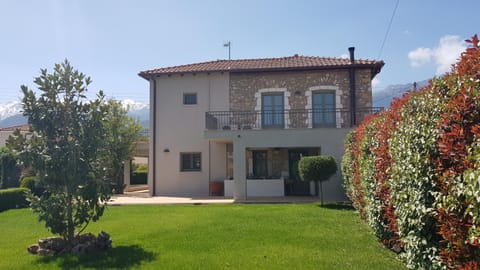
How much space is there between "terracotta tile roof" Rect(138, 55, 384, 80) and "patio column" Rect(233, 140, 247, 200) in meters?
4.20

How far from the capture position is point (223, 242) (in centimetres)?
712

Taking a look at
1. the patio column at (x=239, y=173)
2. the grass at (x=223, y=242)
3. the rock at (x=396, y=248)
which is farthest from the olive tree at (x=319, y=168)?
the rock at (x=396, y=248)

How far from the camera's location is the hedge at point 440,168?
114 inches

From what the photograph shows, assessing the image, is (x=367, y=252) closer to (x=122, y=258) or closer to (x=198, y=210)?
(x=122, y=258)

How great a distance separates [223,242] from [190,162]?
1153 centimetres

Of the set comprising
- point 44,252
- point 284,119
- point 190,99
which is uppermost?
point 190,99

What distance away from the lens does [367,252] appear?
627 cm

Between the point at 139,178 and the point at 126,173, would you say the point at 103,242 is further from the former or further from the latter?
the point at 139,178

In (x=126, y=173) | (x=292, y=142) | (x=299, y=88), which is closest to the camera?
(x=292, y=142)

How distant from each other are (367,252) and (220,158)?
12316mm

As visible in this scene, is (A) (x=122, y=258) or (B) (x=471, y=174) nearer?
(B) (x=471, y=174)

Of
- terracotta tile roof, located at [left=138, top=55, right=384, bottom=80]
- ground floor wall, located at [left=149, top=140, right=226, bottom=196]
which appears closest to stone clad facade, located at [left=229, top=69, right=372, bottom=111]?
terracotta tile roof, located at [left=138, top=55, right=384, bottom=80]

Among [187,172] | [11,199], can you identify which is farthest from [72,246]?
[187,172]

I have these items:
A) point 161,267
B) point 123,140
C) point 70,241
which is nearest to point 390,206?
point 161,267
